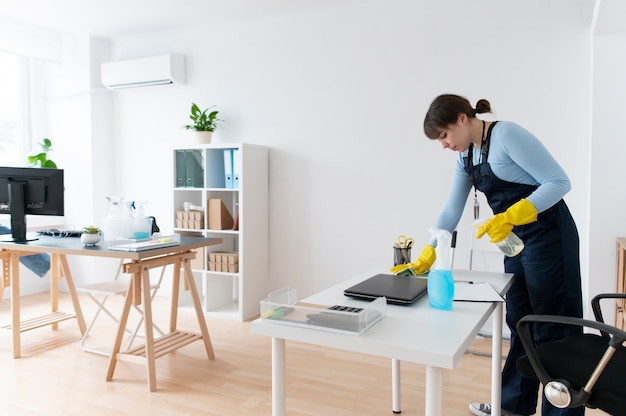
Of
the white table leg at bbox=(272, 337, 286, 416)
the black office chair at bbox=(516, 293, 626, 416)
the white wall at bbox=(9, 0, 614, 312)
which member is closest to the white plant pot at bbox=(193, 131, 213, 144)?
the white wall at bbox=(9, 0, 614, 312)

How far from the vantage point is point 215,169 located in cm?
420

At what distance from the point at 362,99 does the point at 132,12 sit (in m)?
2.20

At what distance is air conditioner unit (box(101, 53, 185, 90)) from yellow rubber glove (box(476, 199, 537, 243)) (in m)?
3.62

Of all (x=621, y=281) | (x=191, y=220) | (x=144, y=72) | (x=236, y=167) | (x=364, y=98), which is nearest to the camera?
(x=621, y=281)

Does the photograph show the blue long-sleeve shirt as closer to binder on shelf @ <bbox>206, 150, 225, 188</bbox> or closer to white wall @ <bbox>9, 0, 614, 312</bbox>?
white wall @ <bbox>9, 0, 614, 312</bbox>

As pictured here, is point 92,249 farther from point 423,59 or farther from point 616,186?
point 616,186

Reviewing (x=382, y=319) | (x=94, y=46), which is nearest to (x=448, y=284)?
(x=382, y=319)

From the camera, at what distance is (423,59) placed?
12.1 ft

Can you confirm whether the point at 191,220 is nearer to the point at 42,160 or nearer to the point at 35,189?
the point at 35,189

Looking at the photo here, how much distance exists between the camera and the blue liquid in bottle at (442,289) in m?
1.42

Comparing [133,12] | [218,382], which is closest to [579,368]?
[218,382]

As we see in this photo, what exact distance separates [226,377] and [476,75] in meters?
2.73

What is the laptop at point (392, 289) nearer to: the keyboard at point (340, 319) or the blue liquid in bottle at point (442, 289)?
the blue liquid in bottle at point (442, 289)

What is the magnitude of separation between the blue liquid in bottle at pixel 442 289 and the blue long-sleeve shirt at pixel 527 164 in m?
0.54
